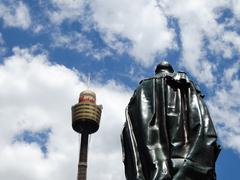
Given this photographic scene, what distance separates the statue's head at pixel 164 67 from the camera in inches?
238

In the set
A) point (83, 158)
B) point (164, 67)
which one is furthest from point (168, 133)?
point (83, 158)

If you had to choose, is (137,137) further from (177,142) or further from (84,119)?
(84,119)

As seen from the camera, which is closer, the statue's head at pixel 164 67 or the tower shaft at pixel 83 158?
the statue's head at pixel 164 67

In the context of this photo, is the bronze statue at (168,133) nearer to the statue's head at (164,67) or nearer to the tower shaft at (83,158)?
the statue's head at (164,67)

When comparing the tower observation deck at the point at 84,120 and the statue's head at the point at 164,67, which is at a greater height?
the tower observation deck at the point at 84,120

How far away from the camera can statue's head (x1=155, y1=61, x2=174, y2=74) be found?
6.05 m

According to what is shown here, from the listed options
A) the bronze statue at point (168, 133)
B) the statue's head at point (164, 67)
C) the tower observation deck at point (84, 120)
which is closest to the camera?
the bronze statue at point (168, 133)

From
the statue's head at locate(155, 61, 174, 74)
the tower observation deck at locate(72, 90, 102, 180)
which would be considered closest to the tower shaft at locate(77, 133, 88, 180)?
the tower observation deck at locate(72, 90, 102, 180)

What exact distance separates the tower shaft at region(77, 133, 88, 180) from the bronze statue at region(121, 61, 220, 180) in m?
88.0

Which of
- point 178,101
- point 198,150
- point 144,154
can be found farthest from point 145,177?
point 178,101

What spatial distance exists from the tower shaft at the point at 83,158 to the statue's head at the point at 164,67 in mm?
87664

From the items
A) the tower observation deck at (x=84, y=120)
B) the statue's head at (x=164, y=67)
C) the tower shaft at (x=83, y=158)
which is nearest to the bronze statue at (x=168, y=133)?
the statue's head at (x=164, y=67)

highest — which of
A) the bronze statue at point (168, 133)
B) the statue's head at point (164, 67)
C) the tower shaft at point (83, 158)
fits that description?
the tower shaft at point (83, 158)

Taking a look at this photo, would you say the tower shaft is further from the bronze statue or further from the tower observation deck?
the bronze statue
